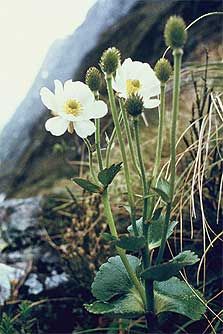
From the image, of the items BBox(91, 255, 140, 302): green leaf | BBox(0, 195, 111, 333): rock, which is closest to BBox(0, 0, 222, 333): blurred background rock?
BBox(0, 195, 111, 333): rock

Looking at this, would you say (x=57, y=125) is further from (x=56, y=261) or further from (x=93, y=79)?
(x=56, y=261)

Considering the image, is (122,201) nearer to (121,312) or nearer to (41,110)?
(121,312)

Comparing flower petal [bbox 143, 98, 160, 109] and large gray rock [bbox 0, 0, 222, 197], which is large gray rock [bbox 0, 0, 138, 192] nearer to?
large gray rock [bbox 0, 0, 222, 197]

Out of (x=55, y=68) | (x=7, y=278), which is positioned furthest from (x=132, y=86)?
(x=55, y=68)

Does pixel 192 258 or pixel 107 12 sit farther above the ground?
pixel 107 12

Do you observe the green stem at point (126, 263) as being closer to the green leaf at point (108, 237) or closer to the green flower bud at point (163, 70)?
the green leaf at point (108, 237)

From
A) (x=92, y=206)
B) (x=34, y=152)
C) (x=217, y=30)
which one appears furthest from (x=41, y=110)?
(x=92, y=206)
